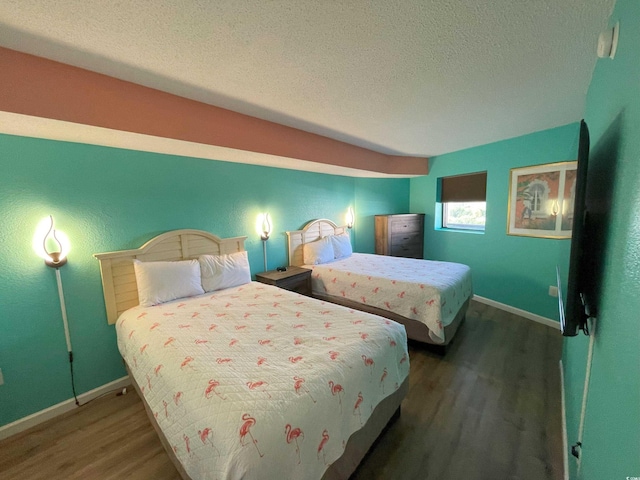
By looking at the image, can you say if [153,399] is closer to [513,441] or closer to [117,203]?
[117,203]

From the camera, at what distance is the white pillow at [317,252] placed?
11.8 ft

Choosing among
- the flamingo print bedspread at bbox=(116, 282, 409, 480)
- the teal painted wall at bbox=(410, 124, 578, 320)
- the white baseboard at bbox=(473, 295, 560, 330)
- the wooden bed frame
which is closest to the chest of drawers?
the teal painted wall at bbox=(410, 124, 578, 320)

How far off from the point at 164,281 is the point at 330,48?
2197 mm

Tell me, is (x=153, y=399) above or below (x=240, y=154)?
below

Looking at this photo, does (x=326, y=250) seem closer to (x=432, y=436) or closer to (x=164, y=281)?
(x=164, y=281)

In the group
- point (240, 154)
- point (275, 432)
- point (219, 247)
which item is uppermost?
point (240, 154)

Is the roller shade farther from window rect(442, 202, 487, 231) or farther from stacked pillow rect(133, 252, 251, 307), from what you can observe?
stacked pillow rect(133, 252, 251, 307)

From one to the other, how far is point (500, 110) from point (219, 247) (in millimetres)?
3109

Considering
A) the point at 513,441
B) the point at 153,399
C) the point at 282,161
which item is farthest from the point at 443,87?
the point at 153,399

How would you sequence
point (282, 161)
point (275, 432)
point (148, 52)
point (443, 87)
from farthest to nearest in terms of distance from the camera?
point (282, 161)
point (443, 87)
point (148, 52)
point (275, 432)

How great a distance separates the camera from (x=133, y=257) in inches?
88.7

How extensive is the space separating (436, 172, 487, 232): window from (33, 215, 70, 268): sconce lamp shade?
4.89 meters

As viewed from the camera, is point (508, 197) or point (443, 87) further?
point (508, 197)

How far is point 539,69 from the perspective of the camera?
1.61 m
